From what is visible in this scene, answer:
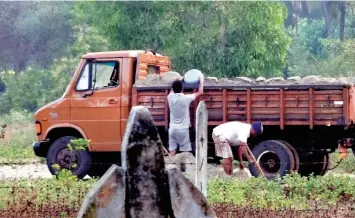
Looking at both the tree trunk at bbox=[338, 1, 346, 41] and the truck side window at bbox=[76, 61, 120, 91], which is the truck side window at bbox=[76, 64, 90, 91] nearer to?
the truck side window at bbox=[76, 61, 120, 91]

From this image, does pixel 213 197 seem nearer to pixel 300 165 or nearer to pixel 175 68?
pixel 300 165

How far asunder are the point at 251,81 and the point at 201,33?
49.0ft

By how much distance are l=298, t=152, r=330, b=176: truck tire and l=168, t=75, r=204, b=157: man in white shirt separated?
2163mm

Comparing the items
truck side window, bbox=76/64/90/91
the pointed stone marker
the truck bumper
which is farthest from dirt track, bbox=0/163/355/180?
the pointed stone marker

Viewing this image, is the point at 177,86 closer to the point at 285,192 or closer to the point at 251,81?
the point at 251,81

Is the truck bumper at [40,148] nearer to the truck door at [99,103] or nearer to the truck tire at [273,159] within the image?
the truck door at [99,103]

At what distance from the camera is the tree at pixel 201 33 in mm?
31234

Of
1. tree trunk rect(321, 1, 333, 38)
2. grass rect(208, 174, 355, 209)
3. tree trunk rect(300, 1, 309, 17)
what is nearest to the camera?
grass rect(208, 174, 355, 209)

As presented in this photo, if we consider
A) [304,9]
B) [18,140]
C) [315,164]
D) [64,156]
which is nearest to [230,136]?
[315,164]

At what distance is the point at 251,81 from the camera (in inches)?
674

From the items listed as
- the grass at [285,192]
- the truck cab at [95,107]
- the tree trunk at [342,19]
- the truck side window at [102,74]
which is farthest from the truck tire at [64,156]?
the tree trunk at [342,19]

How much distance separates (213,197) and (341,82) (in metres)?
4.44

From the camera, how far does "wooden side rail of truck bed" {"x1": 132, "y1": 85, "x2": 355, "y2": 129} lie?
16406mm

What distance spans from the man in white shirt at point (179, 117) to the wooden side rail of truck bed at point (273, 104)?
0.50 m
